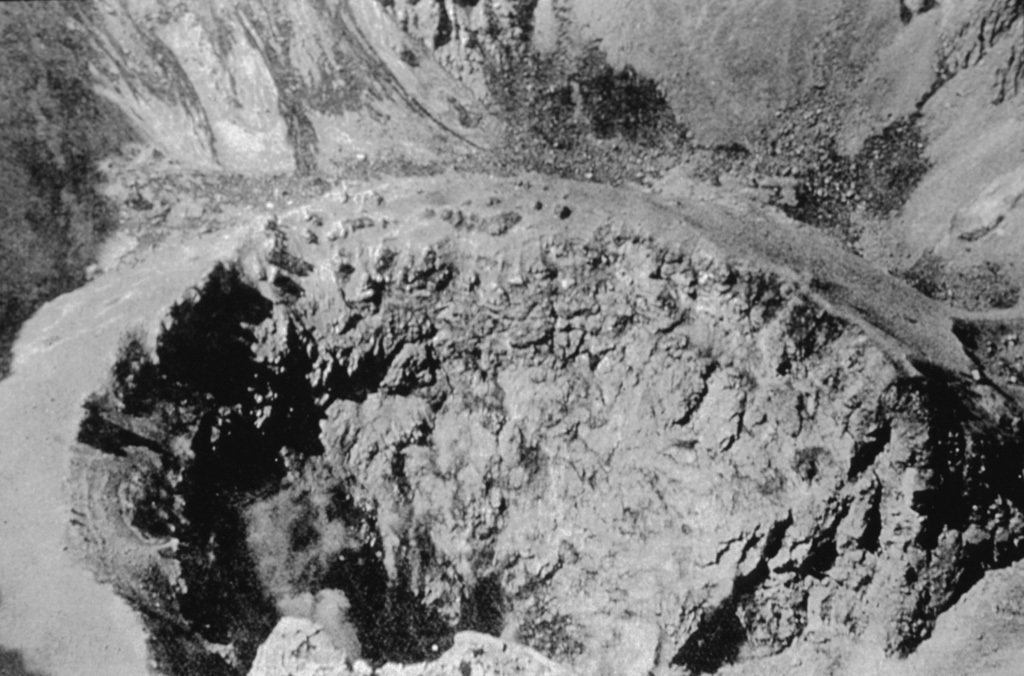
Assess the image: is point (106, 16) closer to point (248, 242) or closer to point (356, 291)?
point (248, 242)

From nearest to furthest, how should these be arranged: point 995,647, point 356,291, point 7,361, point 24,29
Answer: point 995,647
point 7,361
point 356,291
point 24,29

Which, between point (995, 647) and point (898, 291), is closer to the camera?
point (995, 647)

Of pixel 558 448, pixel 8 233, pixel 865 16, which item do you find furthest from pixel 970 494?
pixel 8 233

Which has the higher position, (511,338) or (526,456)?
(511,338)
